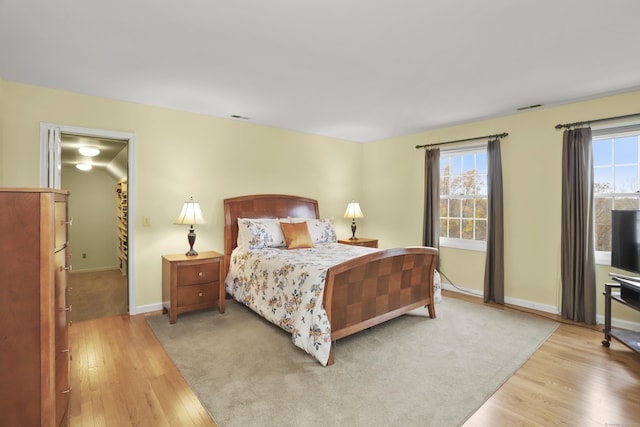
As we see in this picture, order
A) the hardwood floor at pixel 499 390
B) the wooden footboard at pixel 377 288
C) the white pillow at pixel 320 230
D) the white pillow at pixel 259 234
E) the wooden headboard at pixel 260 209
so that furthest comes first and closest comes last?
the white pillow at pixel 320 230, the wooden headboard at pixel 260 209, the white pillow at pixel 259 234, the wooden footboard at pixel 377 288, the hardwood floor at pixel 499 390

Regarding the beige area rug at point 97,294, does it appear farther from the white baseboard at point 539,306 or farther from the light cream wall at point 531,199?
the light cream wall at point 531,199

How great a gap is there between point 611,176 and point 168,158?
16.3 ft

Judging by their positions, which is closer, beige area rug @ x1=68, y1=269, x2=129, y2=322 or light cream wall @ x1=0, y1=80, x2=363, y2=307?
light cream wall @ x1=0, y1=80, x2=363, y2=307

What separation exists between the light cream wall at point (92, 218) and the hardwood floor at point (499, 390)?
3.88 metres

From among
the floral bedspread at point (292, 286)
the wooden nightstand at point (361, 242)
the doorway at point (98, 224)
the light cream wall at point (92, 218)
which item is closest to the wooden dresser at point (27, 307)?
the floral bedspread at point (292, 286)

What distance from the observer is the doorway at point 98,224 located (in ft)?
→ 14.3

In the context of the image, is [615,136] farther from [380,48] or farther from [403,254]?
[380,48]

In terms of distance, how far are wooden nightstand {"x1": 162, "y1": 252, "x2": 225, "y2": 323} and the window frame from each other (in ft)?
10.6

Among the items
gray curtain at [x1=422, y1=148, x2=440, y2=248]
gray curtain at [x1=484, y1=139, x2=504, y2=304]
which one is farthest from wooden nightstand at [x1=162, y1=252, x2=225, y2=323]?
gray curtain at [x1=484, y1=139, x2=504, y2=304]

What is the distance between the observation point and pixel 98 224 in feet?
21.3

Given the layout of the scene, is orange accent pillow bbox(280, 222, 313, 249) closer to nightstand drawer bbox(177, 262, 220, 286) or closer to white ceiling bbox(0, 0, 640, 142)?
nightstand drawer bbox(177, 262, 220, 286)

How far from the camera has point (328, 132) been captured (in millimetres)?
5191

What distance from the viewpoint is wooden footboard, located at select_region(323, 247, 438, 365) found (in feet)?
8.80

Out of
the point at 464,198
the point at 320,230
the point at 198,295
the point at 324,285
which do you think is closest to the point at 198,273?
the point at 198,295
